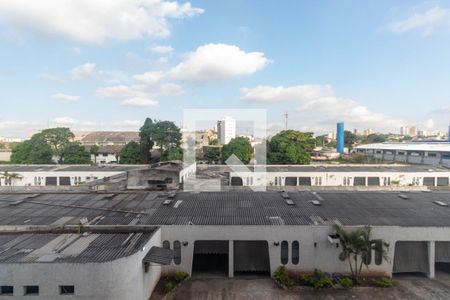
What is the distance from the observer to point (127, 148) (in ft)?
149

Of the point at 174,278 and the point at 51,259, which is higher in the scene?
the point at 51,259

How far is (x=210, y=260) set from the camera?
15.8 metres

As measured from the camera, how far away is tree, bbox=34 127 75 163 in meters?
45.0

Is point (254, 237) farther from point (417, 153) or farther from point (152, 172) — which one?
point (417, 153)

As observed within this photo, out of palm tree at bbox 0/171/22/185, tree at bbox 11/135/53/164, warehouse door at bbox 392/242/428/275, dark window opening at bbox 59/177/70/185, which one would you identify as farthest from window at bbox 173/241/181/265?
tree at bbox 11/135/53/164

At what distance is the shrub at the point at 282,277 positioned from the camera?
43.1 feet

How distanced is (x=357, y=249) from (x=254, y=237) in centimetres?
470

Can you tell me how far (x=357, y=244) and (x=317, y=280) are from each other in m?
2.49

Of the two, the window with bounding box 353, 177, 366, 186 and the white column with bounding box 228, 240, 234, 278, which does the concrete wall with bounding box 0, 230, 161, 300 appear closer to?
the white column with bounding box 228, 240, 234, 278

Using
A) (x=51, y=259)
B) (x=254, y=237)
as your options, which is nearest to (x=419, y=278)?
(x=254, y=237)

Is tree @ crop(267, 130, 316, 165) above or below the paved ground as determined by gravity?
above

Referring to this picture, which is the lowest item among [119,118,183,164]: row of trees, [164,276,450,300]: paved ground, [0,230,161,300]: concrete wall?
[164,276,450,300]: paved ground

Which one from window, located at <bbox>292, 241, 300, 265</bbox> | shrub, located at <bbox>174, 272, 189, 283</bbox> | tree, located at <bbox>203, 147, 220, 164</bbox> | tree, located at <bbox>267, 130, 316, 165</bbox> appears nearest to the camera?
shrub, located at <bbox>174, 272, 189, 283</bbox>

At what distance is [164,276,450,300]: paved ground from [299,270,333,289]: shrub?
10.9 inches
